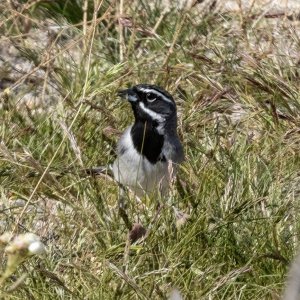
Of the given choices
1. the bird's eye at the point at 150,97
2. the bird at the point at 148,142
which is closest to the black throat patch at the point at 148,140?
the bird at the point at 148,142

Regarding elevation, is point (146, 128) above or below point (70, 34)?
above

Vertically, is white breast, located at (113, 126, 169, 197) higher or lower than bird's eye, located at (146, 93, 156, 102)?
lower

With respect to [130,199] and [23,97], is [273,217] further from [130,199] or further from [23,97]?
[23,97]

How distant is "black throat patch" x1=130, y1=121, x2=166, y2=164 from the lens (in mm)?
4824

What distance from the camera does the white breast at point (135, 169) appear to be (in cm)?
455

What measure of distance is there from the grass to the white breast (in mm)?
108

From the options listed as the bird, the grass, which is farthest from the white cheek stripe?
the grass

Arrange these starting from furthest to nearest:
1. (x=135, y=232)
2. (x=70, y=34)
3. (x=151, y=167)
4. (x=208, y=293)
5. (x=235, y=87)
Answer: (x=70, y=34), (x=235, y=87), (x=151, y=167), (x=135, y=232), (x=208, y=293)

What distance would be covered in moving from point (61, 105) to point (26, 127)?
26 centimetres

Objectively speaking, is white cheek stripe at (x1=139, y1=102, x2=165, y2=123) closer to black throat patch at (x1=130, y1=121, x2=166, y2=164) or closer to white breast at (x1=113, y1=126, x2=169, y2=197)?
black throat patch at (x1=130, y1=121, x2=166, y2=164)

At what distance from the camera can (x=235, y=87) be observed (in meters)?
5.41

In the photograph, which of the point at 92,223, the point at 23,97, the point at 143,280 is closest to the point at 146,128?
the point at 23,97

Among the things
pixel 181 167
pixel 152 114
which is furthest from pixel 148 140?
pixel 181 167

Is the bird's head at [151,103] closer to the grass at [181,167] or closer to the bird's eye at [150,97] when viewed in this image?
the bird's eye at [150,97]
